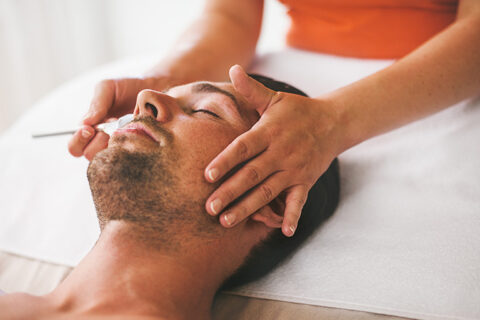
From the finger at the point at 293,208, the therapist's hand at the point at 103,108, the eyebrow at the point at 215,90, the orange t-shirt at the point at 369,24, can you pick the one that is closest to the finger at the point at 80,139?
the therapist's hand at the point at 103,108

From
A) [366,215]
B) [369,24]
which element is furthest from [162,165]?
[369,24]

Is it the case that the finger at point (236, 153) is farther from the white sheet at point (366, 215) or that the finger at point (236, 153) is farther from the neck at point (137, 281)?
the white sheet at point (366, 215)

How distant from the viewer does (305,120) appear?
3.09 feet

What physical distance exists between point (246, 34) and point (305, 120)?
0.75 metres

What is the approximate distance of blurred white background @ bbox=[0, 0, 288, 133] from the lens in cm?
243

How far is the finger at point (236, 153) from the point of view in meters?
0.79

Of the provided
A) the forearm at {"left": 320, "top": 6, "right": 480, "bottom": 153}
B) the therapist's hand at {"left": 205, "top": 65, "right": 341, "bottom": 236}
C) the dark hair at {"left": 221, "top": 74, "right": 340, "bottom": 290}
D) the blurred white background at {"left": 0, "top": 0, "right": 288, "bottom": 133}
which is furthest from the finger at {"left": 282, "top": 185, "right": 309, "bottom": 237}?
the blurred white background at {"left": 0, "top": 0, "right": 288, "bottom": 133}

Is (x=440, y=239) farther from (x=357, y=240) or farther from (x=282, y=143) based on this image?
(x=282, y=143)

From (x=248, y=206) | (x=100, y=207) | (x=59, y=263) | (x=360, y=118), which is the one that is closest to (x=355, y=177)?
(x=360, y=118)

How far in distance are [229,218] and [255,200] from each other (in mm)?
62

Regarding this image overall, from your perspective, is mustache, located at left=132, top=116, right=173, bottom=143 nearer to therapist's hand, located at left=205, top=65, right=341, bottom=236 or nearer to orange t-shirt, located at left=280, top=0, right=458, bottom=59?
therapist's hand, located at left=205, top=65, right=341, bottom=236

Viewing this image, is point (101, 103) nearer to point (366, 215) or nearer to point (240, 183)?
point (240, 183)

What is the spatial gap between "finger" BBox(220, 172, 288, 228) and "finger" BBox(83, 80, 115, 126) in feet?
1.50

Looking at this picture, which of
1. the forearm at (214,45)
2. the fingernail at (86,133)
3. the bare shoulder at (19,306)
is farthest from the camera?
the forearm at (214,45)
